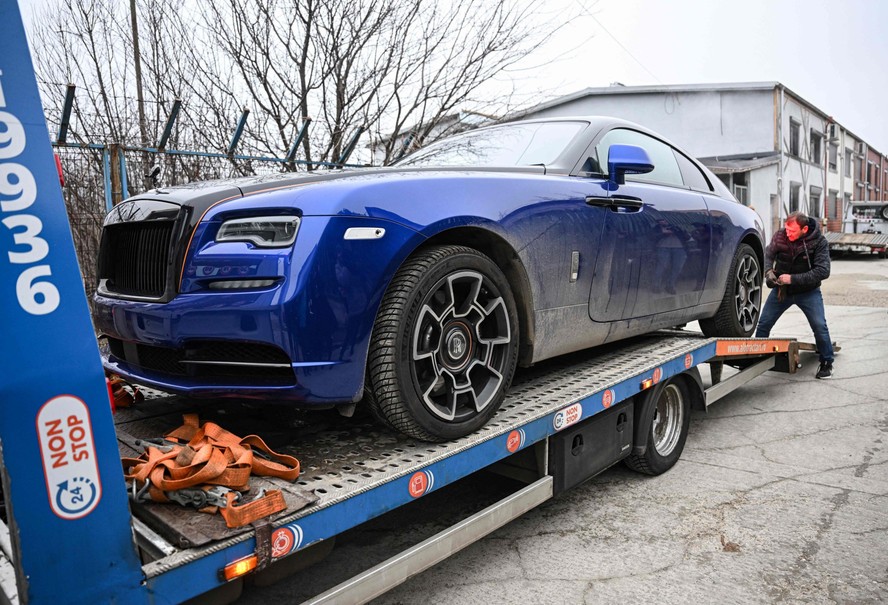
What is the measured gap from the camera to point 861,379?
5953 mm

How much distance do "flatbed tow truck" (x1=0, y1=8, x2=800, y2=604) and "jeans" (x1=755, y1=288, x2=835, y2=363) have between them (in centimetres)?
460

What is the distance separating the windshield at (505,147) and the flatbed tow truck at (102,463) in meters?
1.27

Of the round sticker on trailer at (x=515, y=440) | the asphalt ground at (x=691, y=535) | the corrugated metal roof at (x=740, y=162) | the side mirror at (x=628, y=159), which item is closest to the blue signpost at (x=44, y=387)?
the asphalt ground at (x=691, y=535)

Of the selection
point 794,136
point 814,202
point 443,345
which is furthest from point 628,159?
point 814,202

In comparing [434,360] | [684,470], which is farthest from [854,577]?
[434,360]

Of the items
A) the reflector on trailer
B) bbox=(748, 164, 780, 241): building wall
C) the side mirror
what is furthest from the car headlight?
bbox=(748, 164, 780, 241): building wall

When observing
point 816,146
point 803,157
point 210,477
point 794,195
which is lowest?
point 210,477

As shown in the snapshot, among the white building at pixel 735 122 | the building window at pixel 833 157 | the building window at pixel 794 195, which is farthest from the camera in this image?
the building window at pixel 833 157

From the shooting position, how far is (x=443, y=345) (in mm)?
2396

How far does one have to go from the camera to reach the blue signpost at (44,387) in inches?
51.2

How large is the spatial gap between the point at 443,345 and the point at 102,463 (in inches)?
48.9

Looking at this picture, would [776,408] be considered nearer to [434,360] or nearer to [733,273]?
[733,273]

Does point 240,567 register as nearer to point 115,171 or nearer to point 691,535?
point 691,535

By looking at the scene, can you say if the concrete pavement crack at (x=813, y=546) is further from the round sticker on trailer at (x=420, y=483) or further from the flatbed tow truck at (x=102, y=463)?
the round sticker on trailer at (x=420, y=483)
